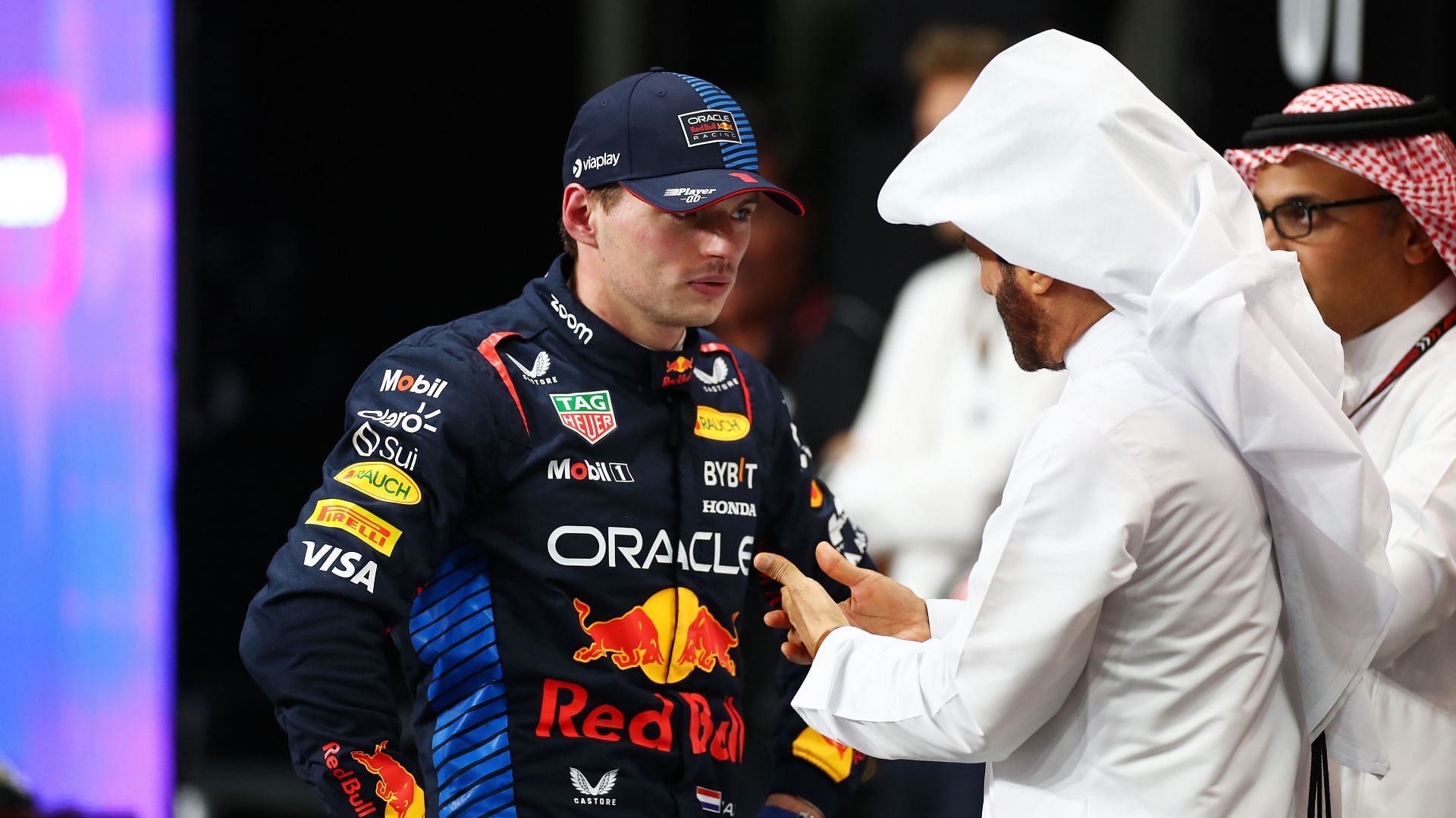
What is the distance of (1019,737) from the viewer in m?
1.84

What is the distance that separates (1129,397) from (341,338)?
11.5 ft

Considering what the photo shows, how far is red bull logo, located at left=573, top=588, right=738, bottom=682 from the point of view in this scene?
2.13 meters

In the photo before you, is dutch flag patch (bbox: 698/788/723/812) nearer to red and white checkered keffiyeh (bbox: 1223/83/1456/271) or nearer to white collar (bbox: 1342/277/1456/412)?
white collar (bbox: 1342/277/1456/412)

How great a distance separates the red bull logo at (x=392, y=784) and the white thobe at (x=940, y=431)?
206 centimetres

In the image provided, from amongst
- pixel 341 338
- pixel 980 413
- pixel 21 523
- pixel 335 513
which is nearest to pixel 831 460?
pixel 980 413

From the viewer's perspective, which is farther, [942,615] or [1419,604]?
[1419,604]

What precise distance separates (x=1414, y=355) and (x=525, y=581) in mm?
1436

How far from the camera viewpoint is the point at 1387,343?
2576mm

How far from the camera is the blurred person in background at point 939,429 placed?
12.6 ft

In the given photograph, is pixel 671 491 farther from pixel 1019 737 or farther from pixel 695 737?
pixel 1019 737

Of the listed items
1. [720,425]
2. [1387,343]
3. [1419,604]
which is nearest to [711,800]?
[720,425]

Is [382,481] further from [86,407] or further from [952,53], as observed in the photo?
[952,53]

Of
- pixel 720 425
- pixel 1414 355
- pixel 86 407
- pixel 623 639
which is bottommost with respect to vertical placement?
pixel 86 407

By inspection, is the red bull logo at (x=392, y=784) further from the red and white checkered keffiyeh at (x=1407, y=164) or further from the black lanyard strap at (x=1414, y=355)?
the red and white checkered keffiyeh at (x=1407, y=164)
